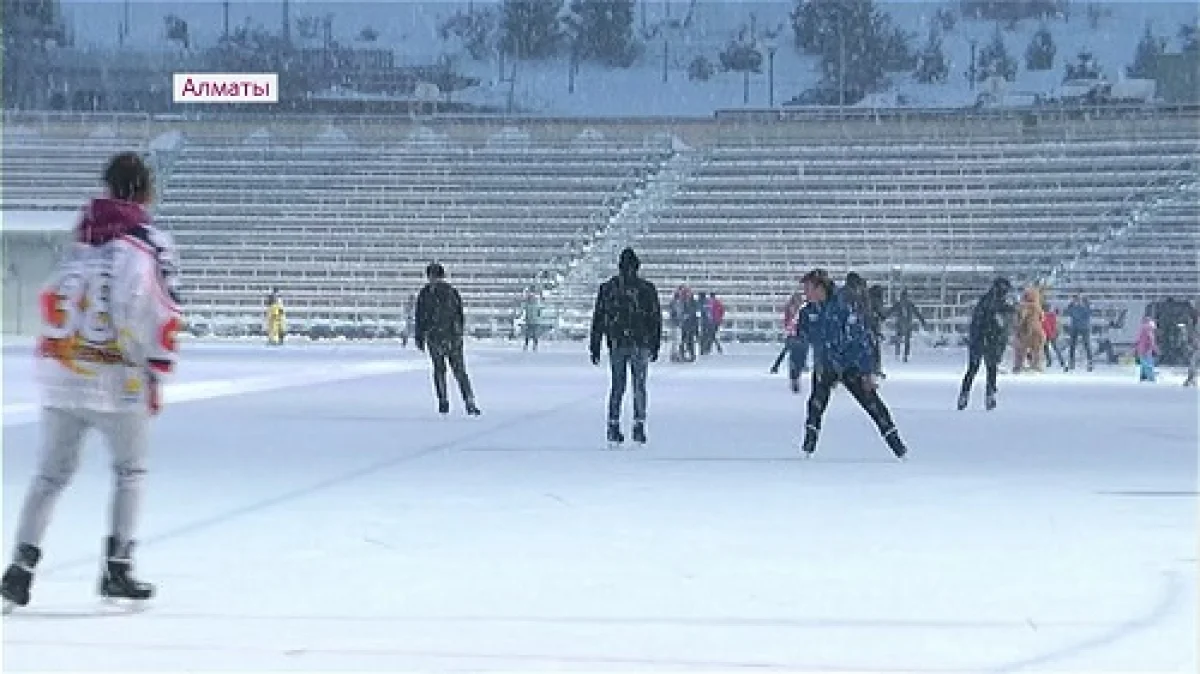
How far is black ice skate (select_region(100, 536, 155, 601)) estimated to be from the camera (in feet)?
23.6

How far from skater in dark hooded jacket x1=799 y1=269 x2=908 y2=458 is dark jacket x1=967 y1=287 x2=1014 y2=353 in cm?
690

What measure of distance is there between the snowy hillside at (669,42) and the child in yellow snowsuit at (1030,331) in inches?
2580

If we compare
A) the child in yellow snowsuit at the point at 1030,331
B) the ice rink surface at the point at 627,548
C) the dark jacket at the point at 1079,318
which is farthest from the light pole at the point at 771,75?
the ice rink surface at the point at 627,548

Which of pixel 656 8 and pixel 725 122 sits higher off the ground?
pixel 656 8

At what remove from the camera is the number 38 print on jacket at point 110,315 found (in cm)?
700

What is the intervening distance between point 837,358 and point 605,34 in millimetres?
98684

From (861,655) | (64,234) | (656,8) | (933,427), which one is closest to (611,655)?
(861,655)

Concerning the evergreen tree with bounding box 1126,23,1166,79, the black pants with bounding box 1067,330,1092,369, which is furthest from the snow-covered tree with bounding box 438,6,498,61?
the black pants with bounding box 1067,330,1092,369

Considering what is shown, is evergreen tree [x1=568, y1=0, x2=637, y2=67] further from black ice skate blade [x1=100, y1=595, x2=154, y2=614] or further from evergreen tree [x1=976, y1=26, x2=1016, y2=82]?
black ice skate blade [x1=100, y1=595, x2=154, y2=614]

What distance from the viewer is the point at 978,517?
35.2ft

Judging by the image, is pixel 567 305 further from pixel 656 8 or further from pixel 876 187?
pixel 656 8

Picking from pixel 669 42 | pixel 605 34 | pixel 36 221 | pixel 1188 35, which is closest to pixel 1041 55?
pixel 1188 35

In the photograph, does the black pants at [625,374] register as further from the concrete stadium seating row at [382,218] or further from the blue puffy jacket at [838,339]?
the concrete stadium seating row at [382,218]

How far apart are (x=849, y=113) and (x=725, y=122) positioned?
10.7 ft
